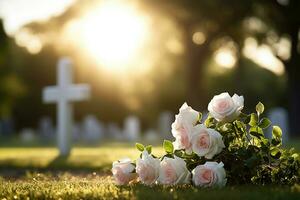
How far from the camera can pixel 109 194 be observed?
657cm

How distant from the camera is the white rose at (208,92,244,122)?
7.36 metres

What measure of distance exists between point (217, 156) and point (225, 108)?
523 mm

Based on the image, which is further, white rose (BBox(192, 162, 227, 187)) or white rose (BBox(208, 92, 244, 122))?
white rose (BBox(208, 92, 244, 122))

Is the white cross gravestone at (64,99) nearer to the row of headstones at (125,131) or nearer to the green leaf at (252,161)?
the row of headstones at (125,131)

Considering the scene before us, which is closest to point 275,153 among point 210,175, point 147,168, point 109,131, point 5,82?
point 210,175

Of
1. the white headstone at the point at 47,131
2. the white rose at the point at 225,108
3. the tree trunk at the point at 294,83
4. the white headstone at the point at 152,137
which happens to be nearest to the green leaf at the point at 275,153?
the white rose at the point at 225,108

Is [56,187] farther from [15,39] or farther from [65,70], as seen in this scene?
[15,39]

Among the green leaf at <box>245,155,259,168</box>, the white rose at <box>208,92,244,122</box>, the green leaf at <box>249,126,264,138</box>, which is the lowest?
the green leaf at <box>245,155,259,168</box>

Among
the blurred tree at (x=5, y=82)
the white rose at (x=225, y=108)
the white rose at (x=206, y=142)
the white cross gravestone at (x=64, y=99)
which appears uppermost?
the blurred tree at (x=5, y=82)

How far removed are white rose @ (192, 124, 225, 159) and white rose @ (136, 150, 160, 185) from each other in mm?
462

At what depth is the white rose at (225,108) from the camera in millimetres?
7359

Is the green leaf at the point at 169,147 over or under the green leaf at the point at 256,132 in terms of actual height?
under

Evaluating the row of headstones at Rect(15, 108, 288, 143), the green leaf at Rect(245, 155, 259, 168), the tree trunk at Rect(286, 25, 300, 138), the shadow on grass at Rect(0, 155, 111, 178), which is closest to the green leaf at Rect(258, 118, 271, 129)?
the green leaf at Rect(245, 155, 259, 168)

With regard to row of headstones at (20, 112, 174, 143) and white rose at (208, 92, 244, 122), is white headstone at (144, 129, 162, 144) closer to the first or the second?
row of headstones at (20, 112, 174, 143)
